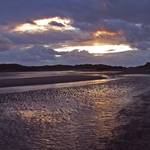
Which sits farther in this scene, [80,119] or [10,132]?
[80,119]

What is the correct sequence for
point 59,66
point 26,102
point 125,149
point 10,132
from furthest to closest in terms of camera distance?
point 59,66
point 26,102
point 10,132
point 125,149

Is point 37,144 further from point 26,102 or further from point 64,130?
point 26,102

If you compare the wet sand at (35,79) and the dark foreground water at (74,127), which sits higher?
the wet sand at (35,79)

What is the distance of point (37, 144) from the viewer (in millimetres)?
15102

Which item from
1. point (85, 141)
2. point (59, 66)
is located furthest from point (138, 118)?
point (59, 66)

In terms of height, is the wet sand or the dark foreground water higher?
the wet sand

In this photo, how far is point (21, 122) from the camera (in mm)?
20016

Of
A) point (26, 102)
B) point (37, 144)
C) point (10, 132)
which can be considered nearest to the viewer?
point (37, 144)

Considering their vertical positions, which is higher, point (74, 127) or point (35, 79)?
point (35, 79)

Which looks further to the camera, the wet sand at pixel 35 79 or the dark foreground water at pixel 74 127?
the wet sand at pixel 35 79

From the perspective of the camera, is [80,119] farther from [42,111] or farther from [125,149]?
[125,149]

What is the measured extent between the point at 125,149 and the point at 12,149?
147 inches

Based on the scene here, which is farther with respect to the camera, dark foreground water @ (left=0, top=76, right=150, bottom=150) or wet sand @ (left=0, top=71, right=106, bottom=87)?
wet sand @ (left=0, top=71, right=106, bottom=87)

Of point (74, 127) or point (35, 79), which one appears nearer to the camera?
point (74, 127)
